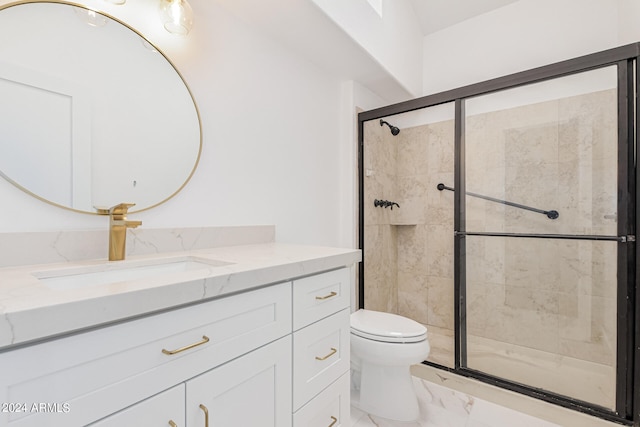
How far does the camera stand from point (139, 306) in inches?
24.0

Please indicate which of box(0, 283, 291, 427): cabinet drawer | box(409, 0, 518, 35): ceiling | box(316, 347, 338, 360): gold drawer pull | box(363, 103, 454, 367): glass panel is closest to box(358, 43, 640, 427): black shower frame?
box(363, 103, 454, 367): glass panel

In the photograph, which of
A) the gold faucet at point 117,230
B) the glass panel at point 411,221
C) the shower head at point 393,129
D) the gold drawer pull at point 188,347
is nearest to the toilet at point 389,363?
the glass panel at point 411,221

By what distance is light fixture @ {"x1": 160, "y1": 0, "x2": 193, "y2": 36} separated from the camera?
1.19 metres

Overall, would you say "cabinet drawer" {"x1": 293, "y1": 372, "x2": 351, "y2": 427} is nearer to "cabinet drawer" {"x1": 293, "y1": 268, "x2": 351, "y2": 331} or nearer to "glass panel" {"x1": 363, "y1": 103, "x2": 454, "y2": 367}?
"cabinet drawer" {"x1": 293, "y1": 268, "x2": 351, "y2": 331}

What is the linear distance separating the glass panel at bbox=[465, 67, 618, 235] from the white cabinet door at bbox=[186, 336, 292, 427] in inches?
64.5

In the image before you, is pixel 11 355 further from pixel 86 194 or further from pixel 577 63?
pixel 577 63

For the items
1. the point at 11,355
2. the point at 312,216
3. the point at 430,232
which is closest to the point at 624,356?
the point at 430,232

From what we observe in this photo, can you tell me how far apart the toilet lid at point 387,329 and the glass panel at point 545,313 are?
0.65 m

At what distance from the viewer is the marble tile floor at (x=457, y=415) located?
1555 mm

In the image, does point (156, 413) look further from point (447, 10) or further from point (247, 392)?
point (447, 10)

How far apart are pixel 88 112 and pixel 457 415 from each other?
7.17ft

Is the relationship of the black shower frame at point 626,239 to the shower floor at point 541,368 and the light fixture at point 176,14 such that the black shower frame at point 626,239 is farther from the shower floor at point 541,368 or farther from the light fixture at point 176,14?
the light fixture at point 176,14

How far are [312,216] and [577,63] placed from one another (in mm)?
1699

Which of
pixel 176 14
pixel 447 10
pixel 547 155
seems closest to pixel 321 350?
pixel 176 14
